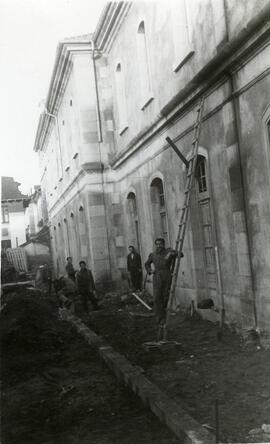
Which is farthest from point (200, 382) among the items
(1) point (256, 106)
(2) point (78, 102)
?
(2) point (78, 102)

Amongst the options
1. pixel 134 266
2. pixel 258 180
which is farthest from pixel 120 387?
pixel 134 266

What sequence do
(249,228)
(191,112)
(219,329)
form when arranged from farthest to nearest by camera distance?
1. (191,112)
2. (219,329)
3. (249,228)

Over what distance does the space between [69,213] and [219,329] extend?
50.4ft

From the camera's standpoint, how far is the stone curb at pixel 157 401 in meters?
4.47

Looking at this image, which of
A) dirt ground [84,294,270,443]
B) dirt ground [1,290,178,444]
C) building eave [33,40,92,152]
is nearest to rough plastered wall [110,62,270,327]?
dirt ground [84,294,270,443]

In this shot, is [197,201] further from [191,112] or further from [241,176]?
[241,176]

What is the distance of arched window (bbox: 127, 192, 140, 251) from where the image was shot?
16.1 meters

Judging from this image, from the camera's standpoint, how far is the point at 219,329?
29.5ft

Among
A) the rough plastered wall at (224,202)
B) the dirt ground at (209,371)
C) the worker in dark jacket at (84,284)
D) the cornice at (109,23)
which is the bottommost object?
the dirt ground at (209,371)

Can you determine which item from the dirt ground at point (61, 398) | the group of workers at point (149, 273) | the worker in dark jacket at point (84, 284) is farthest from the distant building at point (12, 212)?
the dirt ground at point (61, 398)

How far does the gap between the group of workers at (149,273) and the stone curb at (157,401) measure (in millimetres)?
1556

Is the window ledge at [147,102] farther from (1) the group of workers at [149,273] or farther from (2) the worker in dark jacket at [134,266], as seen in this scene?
(2) the worker in dark jacket at [134,266]

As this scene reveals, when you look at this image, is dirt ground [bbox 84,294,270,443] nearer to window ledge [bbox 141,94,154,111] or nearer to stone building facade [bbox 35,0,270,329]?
stone building facade [bbox 35,0,270,329]

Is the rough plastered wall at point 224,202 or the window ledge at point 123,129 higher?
the window ledge at point 123,129
